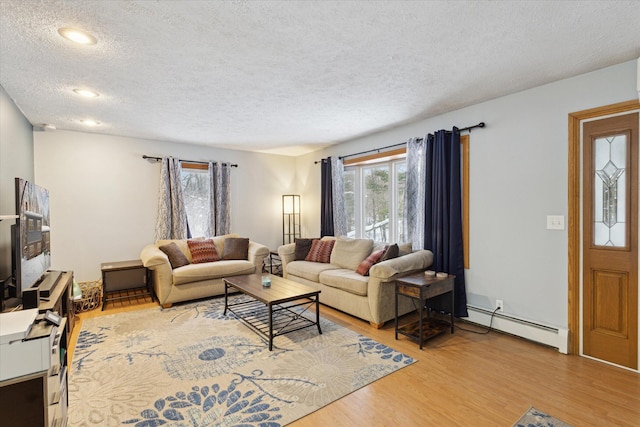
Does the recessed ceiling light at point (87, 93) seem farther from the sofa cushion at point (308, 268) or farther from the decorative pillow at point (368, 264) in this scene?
the decorative pillow at point (368, 264)

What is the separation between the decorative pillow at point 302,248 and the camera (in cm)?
486

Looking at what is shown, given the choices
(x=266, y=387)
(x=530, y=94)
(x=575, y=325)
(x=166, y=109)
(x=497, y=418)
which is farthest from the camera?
(x=166, y=109)

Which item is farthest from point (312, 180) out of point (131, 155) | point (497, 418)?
point (497, 418)

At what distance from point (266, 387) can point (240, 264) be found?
246 cm

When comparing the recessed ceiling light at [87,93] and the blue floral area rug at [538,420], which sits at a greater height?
the recessed ceiling light at [87,93]

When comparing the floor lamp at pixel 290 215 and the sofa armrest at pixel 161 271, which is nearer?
the sofa armrest at pixel 161 271

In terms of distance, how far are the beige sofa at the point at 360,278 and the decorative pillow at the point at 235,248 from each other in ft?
2.58

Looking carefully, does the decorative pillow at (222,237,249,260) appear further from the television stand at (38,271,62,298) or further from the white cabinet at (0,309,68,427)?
the white cabinet at (0,309,68,427)

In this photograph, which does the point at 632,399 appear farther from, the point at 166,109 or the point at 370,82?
the point at 166,109

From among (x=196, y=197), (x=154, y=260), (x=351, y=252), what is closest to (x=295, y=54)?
(x=351, y=252)

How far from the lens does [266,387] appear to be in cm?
224

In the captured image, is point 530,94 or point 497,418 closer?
point 497,418

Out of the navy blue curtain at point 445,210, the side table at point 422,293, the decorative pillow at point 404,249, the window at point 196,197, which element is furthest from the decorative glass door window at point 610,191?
the window at point 196,197

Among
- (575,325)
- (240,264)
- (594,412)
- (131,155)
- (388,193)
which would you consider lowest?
(594,412)
